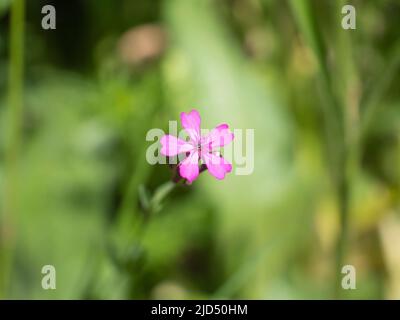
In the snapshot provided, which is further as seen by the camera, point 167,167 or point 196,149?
point 167,167

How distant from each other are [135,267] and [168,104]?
47cm

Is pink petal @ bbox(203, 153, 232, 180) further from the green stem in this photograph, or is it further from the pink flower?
the green stem

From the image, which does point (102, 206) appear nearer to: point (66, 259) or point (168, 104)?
point (66, 259)

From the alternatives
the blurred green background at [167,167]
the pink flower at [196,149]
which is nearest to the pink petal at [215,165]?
the pink flower at [196,149]

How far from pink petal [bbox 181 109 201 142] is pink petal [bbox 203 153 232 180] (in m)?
Answer: 0.03

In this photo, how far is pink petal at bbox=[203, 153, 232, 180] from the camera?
2.60 feet

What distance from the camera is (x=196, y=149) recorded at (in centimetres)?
83

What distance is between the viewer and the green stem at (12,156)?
3.58ft

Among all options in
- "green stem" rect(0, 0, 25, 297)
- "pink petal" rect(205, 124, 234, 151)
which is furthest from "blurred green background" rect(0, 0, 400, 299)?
"pink petal" rect(205, 124, 234, 151)

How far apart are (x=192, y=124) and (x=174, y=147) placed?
0.05 m

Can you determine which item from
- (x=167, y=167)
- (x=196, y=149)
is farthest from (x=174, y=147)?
(x=167, y=167)

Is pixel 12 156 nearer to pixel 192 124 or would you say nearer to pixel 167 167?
pixel 167 167

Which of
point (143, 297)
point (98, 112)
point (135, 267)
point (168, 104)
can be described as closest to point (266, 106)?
point (168, 104)
